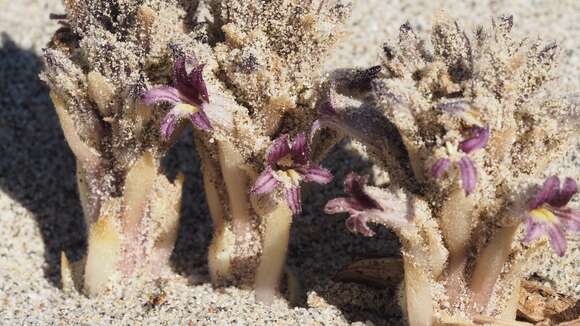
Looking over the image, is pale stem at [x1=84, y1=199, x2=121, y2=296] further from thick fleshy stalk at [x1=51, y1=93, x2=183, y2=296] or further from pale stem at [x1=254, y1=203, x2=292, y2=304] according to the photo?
pale stem at [x1=254, y1=203, x2=292, y2=304]

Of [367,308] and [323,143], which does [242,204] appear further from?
[367,308]

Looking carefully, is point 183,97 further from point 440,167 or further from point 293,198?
point 440,167

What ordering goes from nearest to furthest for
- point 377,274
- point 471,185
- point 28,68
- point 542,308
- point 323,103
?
point 471,185, point 323,103, point 542,308, point 377,274, point 28,68

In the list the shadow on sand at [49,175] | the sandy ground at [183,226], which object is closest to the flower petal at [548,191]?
the sandy ground at [183,226]

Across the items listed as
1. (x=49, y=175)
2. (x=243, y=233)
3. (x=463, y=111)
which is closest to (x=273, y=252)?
(x=243, y=233)

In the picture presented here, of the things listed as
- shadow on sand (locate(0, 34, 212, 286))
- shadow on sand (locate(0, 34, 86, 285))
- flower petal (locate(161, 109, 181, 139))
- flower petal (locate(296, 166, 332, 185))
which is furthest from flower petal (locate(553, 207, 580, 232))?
shadow on sand (locate(0, 34, 86, 285))

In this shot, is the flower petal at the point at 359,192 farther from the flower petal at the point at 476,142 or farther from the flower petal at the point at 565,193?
the flower petal at the point at 565,193

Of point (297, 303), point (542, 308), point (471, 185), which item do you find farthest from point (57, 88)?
point (542, 308)
